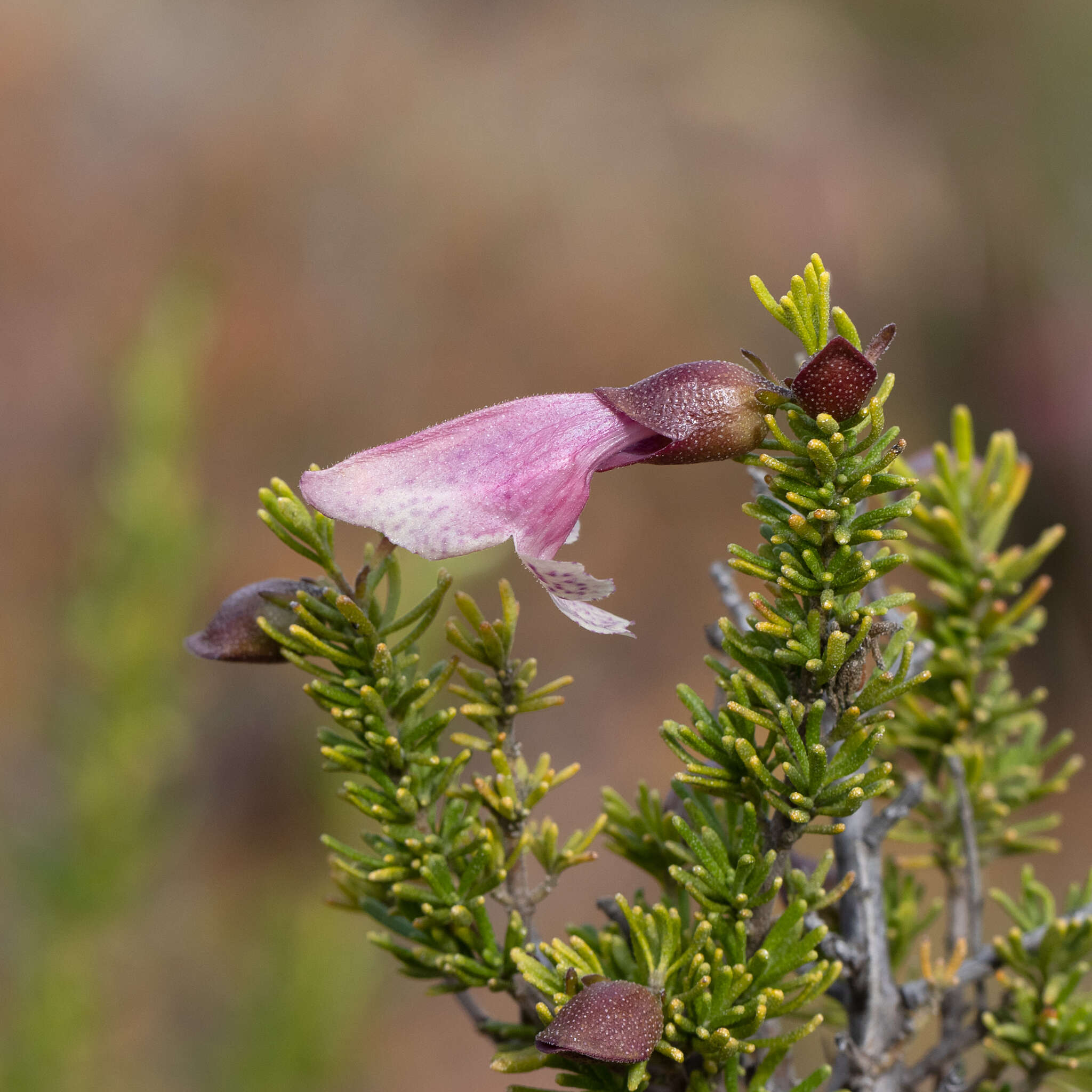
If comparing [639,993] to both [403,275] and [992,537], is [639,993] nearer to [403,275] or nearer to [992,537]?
[992,537]

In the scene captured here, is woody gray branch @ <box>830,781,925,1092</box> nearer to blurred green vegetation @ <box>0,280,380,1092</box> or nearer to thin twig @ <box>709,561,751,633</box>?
thin twig @ <box>709,561,751,633</box>

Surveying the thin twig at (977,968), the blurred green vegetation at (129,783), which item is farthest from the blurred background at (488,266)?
the thin twig at (977,968)

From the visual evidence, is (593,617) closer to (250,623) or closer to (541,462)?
(541,462)

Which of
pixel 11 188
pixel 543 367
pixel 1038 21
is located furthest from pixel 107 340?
pixel 1038 21

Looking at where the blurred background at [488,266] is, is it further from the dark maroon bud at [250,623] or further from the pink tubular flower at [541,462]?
the pink tubular flower at [541,462]

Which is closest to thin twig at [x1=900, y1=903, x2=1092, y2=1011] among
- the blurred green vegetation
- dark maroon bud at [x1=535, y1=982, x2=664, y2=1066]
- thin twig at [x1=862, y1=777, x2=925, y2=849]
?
thin twig at [x1=862, y1=777, x2=925, y2=849]

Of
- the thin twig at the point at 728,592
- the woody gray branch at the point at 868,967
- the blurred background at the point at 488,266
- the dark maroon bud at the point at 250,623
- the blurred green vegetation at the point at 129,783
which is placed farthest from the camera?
the blurred background at the point at 488,266

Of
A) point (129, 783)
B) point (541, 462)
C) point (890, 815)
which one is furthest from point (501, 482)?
point (129, 783)
